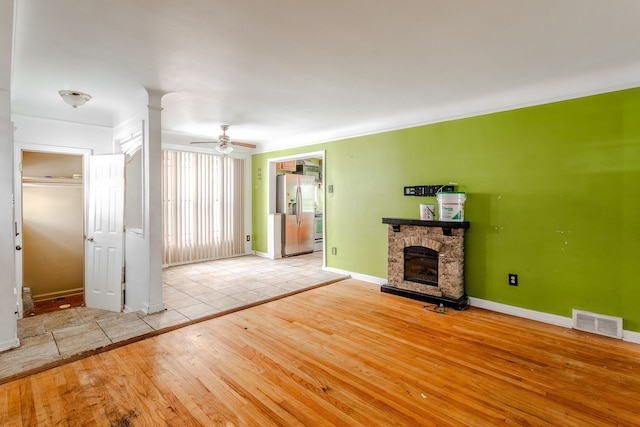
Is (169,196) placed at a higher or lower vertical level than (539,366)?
higher

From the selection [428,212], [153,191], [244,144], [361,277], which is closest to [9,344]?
[153,191]

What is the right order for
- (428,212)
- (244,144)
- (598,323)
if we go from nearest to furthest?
(598,323)
(428,212)
(244,144)

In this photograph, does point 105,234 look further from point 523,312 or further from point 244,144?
point 523,312

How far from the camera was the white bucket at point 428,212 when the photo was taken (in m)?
4.00

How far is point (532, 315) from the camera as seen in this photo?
338cm

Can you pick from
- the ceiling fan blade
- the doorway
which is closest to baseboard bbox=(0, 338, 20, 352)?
the doorway

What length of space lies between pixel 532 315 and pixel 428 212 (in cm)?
161

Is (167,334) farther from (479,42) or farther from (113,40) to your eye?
(479,42)

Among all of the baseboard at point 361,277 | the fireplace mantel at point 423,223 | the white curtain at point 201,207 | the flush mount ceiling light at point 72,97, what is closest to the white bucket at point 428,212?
the fireplace mantel at point 423,223

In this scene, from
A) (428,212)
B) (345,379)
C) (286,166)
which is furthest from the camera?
(286,166)

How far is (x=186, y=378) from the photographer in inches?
89.3

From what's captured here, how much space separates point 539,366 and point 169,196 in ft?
19.4

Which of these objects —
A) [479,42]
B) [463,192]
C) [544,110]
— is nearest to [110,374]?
[479,42]

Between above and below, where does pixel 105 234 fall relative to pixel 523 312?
above
